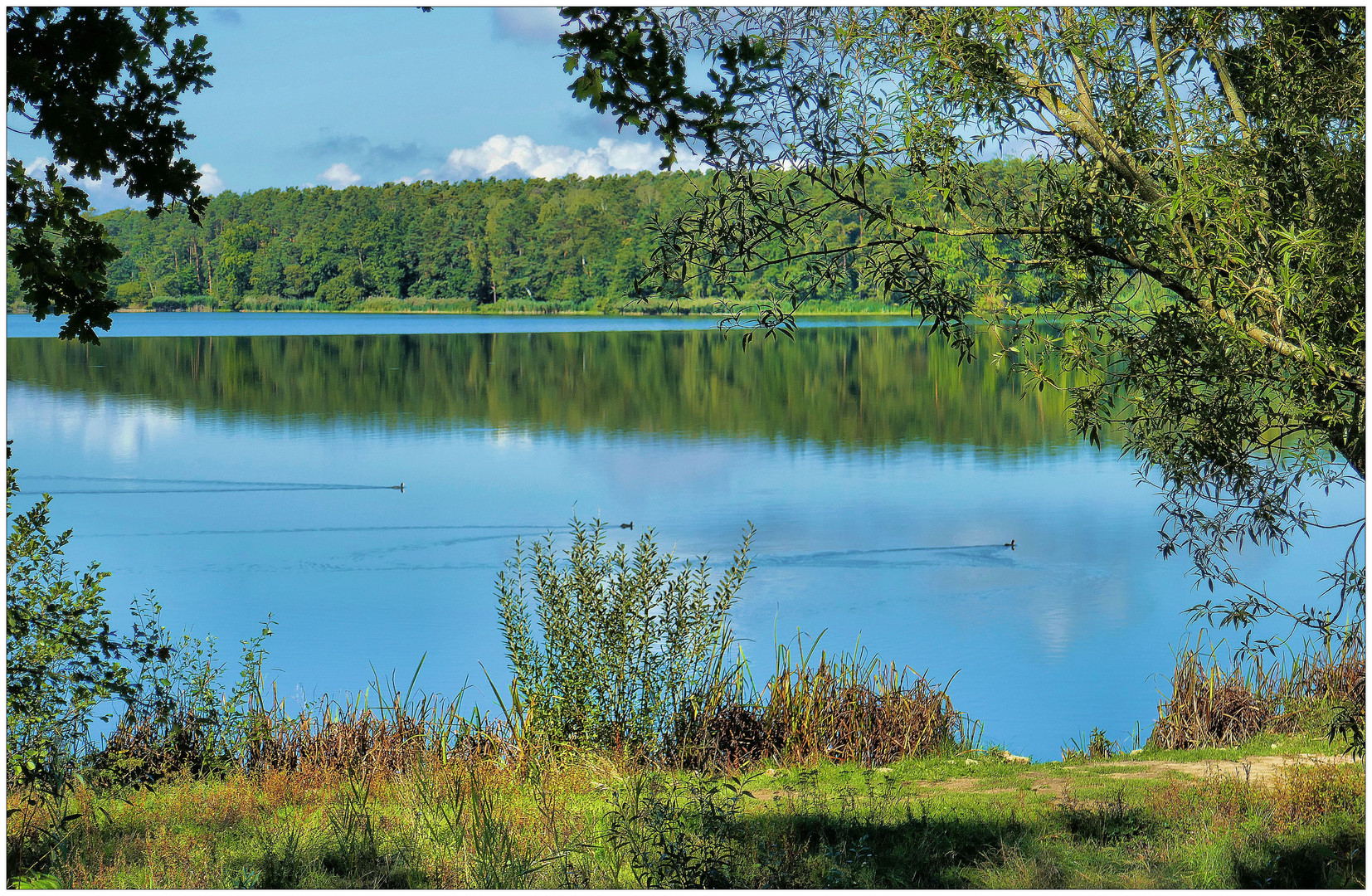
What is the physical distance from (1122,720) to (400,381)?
34.3 meters

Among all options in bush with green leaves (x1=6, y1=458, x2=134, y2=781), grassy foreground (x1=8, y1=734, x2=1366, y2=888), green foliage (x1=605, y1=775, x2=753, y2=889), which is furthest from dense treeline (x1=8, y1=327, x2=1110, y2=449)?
bush with green leaves (x1=6, y1=458, x2=134, y2=781)

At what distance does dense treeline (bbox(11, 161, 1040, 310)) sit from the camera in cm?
6550

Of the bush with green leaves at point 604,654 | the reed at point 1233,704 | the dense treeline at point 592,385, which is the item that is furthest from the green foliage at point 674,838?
the dense treeline at point 592,385

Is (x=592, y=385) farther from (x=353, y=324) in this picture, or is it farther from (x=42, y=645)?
(x=353, y=324)

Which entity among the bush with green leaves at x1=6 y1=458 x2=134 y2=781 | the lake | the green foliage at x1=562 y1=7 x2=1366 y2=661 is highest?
the green foliage at x1=562 y1=7 x2=1366 y2=661

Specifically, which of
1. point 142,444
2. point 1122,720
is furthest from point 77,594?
point 142,444

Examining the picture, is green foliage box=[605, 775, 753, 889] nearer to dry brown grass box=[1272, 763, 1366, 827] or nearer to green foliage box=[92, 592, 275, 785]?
dry brown grass box=[1272, 763, 1366, 827]

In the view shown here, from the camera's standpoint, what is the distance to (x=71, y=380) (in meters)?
40.4

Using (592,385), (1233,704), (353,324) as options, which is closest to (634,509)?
(1233,704)

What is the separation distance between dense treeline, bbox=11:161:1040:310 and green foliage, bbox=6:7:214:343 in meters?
53.5

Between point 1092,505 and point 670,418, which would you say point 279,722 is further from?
point 670,418

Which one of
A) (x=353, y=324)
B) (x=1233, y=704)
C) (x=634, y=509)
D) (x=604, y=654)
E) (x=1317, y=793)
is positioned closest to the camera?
(x=1317, y=793)

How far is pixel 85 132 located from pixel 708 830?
406 cm

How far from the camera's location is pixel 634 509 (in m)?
21.5
